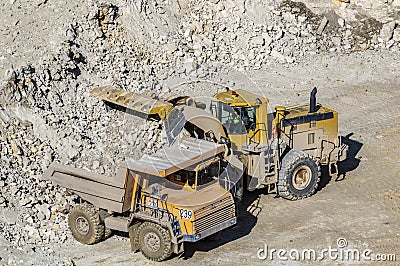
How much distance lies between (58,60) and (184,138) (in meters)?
6.15

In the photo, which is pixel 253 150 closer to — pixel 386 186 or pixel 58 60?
pixel 386 186

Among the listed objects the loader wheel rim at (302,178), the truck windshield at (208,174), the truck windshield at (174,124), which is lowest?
the loader wheel rim at (302,178)

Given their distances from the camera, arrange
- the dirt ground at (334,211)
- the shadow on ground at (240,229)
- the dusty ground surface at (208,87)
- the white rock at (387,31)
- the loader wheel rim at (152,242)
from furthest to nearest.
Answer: the white rock at (387,31) → the dusty ground surface at (208,87) → the shadow on ground at (240,229) → the dirt ground at (334,211) → the loader wheel rim at (152,242)

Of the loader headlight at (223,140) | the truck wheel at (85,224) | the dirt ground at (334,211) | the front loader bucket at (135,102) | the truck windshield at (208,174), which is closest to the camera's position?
the truck windshield at (208,174)

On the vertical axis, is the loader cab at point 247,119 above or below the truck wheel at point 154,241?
above

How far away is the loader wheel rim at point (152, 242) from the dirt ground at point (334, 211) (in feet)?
1.11

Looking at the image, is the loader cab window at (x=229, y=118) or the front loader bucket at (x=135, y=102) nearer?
the loader cab window at (x=229, y=118)

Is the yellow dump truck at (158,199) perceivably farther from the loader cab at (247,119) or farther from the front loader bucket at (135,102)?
the front loader bucket at (135,102)

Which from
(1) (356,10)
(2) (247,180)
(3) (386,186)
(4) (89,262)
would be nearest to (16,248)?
(4) (89,262)

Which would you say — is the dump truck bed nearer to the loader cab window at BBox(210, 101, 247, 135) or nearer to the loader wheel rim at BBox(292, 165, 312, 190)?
the loader cab window at BBox(210, 101, 247, 135)

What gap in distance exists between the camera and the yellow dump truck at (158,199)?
15.2 metres

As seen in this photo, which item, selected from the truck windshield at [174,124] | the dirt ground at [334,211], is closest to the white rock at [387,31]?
the dirt ground at [334,211]

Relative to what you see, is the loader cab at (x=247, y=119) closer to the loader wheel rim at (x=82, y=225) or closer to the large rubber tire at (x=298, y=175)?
the large rubber tire at (x=298, y=175)

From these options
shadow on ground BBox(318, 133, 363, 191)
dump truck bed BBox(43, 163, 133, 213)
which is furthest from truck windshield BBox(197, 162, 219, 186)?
shadow on ground BBox(318, 133, 363, 191)
